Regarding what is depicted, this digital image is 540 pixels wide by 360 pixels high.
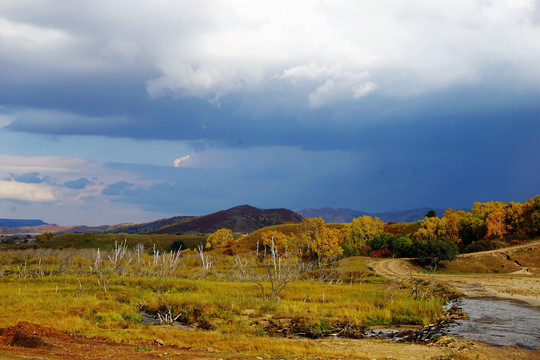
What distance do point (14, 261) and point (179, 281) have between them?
138ft

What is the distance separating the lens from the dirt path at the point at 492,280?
30289 mm

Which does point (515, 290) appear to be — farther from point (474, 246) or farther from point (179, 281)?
point (179, 281)

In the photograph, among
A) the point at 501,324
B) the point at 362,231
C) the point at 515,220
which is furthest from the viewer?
the point at 362,231

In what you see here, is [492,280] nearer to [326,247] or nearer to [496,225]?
[326,247]

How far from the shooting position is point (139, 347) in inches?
644

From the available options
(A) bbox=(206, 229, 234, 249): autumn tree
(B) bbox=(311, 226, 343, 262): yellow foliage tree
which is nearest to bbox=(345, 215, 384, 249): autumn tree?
(B) bbox=(311, 226, 343, 262): yellow foliage tree

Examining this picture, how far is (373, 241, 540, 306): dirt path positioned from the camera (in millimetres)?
30289

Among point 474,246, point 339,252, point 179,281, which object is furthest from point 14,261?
point 474,246

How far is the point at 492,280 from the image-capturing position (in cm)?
3816

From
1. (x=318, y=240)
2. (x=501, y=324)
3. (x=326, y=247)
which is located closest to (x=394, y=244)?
(x=326, y=247)

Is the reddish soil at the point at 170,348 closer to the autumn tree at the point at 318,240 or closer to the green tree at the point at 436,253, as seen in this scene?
the green tree at the point at 436,253

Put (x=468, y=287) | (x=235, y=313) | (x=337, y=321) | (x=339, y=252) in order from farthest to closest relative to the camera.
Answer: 1. (x=339, y=252)
2. (x=468, y=287)
3. (x=235, y=313)
4. (x=337, y=321)

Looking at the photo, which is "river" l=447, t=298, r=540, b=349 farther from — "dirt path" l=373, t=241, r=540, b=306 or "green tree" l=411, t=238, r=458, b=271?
"green tree" l=411, t=238, r=458, b=271

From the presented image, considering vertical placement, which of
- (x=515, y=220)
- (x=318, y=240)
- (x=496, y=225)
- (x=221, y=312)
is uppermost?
(x=515, y=220)
